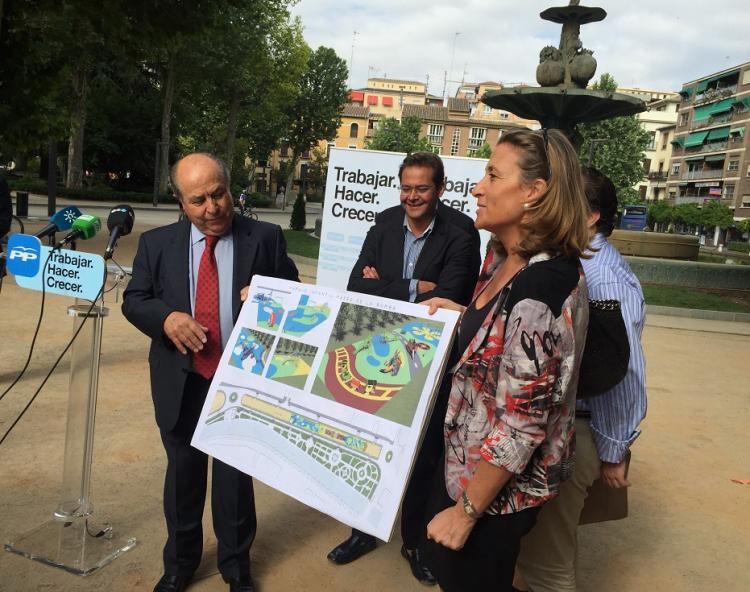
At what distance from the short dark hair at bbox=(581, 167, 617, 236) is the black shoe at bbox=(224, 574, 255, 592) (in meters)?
2.00

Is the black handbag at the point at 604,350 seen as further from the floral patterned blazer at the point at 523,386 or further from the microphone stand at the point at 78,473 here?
the microphone stand at the point at 78,473

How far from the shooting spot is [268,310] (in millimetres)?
2352

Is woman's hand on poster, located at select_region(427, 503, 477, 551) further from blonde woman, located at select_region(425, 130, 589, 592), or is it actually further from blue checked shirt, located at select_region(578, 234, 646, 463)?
blue checked shirt, located at select_region(578, 234, 646, 463)

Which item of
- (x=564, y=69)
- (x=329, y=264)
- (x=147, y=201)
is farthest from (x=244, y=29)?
(x=329, y=264)

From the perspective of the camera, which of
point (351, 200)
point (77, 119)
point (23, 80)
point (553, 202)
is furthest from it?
point (77, 119)

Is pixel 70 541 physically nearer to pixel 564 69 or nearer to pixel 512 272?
pixel 512 272

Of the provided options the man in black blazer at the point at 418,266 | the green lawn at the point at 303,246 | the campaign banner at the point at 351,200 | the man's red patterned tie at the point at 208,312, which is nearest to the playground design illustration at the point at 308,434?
the man's red patterned tie at the point at 208,312

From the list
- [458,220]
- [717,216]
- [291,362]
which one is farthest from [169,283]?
[717,216]

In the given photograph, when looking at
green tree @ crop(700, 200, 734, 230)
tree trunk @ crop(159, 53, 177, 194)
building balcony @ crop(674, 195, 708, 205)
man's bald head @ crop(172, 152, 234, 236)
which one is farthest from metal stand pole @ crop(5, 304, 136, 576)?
building balcony @ crop(674, 195, 708, 205)

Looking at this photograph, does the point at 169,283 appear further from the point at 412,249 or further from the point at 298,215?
the point at 298,215

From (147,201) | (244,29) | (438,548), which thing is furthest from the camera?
(147,201)

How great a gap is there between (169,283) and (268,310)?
525mm

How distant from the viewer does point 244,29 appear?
113ft

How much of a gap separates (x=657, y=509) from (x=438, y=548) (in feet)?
9.24
